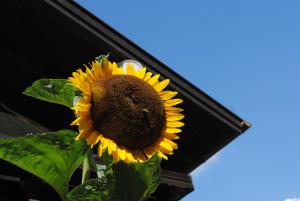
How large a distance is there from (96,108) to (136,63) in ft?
14.2

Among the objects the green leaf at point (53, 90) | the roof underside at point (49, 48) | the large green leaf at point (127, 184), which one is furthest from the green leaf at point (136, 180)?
the roof underside at point (49, 48)

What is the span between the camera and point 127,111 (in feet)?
4.73

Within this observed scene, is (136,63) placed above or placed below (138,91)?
above

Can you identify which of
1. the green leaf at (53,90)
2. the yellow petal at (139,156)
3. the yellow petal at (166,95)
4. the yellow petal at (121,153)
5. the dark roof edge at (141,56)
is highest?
the dark roof edge at (141,56)

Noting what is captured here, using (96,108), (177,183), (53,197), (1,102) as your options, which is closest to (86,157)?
(96,108)

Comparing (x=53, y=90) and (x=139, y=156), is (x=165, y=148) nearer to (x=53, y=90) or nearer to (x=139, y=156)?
(x=139, y=156)

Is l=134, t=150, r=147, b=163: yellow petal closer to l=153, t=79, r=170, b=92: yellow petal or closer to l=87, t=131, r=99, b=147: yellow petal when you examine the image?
l=87, t=131, r=99, b=147: yellow petal

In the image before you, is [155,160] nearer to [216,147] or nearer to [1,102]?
[1,102]

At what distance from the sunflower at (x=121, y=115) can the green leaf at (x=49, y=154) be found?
7 cm

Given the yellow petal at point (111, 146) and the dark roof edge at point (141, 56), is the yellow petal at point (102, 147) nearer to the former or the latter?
the yellow petal at point (111, 146)

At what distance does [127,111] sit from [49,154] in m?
0.24

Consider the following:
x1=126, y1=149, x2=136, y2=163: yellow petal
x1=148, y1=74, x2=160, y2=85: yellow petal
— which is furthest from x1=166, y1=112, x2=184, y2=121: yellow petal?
x1=126, y1=149, x2=136, y2=163: yellow petal

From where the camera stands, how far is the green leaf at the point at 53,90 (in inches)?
58.0

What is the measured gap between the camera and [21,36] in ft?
18.8
